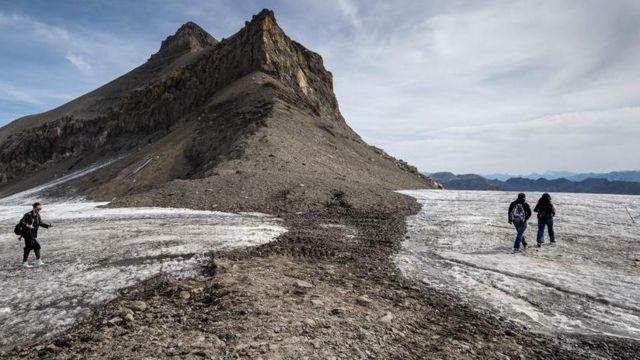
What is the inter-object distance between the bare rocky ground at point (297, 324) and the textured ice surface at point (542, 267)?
0.97m

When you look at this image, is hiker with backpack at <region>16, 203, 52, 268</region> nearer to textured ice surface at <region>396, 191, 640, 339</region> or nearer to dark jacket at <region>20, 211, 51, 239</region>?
dark jacket at <region>20, 211, 51, 239</region>

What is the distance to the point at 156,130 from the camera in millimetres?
68750

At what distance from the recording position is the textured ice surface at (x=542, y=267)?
10062 mm

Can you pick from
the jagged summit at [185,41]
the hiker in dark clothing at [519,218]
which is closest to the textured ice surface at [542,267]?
the hiker in dark clothing at [519,218]

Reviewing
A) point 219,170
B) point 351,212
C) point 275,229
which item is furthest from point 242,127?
point 275,229

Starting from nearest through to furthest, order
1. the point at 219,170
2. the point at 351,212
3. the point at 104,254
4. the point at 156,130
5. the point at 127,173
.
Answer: the point at 104,254 → the point at 351,212 → the point at 219,170 → the point at 127,173 → the point at 156,130

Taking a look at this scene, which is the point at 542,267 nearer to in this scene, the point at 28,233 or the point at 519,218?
the point at 519,218

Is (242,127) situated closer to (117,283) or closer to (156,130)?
(156,130)

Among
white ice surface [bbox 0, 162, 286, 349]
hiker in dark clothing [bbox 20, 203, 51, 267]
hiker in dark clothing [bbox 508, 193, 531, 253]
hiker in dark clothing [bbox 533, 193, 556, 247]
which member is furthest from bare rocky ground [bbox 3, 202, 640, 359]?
hiker in dark clothing [bbox 533, 193, 556, 247]

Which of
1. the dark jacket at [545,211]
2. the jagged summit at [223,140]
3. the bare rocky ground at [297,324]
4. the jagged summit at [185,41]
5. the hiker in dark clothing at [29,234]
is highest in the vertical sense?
the jagged summit at [185,41]

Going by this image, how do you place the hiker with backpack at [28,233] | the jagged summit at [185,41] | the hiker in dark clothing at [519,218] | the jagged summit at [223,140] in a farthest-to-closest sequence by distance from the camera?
the jagged summit at [185,41], the jagged summit at [223,140], the hiker in dark clothing at [519,218], the hiker with backpack at [28,233]

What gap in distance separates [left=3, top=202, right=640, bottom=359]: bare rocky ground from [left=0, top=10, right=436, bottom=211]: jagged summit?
47.1 ft

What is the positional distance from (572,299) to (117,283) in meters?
11.8

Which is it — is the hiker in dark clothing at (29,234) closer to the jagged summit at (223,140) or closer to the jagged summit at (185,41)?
the jagged summit at (223,140)
